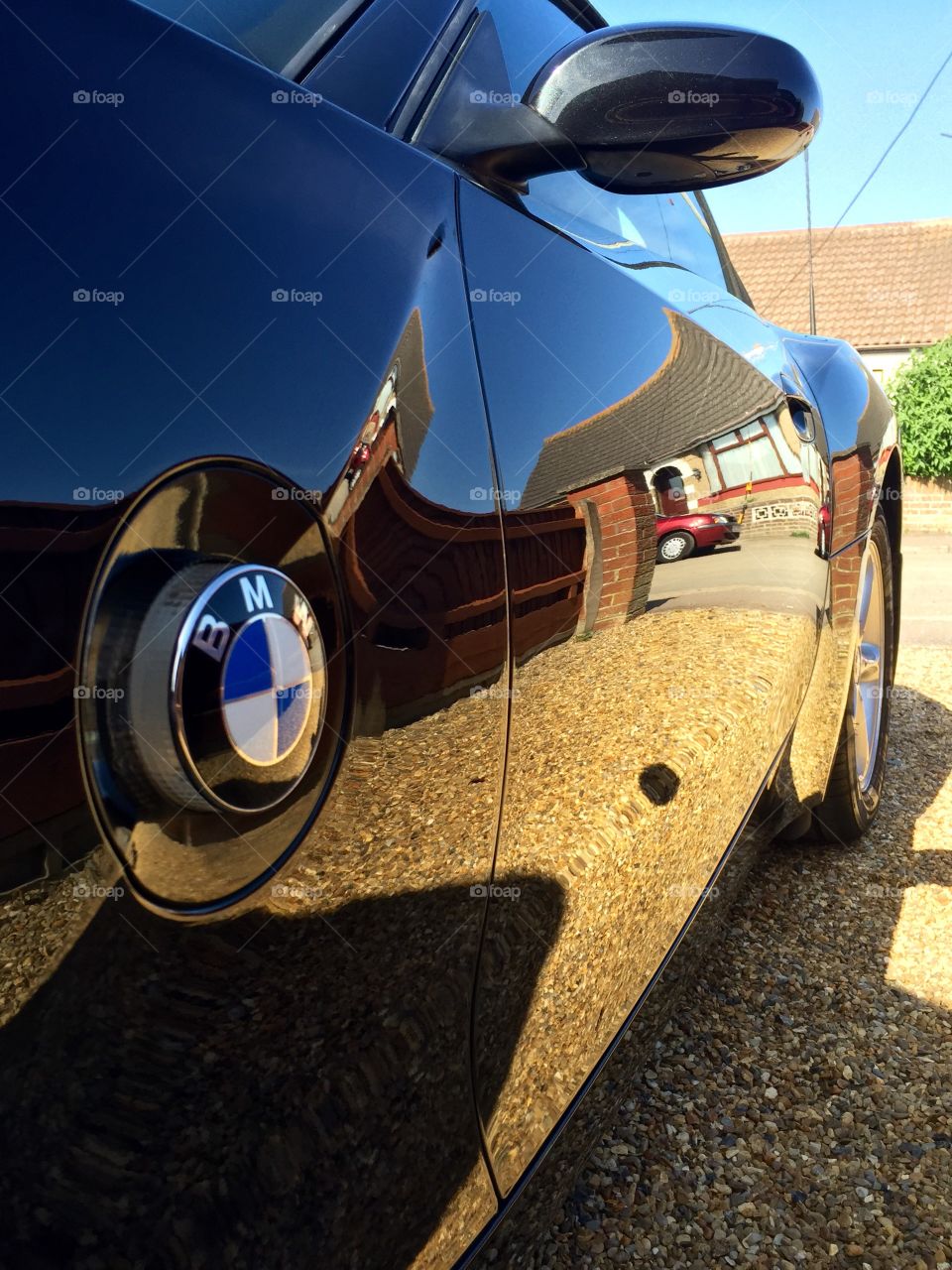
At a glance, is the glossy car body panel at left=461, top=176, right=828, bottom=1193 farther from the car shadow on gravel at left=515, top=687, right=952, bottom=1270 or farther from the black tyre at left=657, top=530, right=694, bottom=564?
the car shadow on gravel at left=515, top=687, right=952, bottom=1270

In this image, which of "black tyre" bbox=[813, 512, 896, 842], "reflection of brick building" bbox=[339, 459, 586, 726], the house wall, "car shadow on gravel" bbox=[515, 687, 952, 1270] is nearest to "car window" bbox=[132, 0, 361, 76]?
"reflection of brick building" bbox=[339, 459, 586, 726]

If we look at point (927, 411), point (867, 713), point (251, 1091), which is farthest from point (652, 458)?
point (927, 411)

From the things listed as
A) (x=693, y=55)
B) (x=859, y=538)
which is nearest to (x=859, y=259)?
(x=859, y=538)

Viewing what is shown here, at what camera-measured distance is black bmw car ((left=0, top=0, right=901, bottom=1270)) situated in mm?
625

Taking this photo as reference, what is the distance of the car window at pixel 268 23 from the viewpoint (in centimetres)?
130

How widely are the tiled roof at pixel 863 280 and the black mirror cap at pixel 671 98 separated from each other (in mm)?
21658

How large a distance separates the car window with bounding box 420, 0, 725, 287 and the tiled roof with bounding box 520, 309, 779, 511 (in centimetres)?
23

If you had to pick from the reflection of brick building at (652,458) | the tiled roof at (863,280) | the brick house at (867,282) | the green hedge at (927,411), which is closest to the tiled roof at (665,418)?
the reflection of brick building at (652,458)

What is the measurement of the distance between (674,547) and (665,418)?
204mm

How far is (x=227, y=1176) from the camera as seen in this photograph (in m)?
0.70

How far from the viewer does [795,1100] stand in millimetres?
2246

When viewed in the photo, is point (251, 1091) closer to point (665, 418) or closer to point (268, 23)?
point (665, 418)

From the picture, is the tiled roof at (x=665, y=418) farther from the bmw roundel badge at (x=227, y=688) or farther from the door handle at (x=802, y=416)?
the bmw roundel badge at (x=227, y=688)

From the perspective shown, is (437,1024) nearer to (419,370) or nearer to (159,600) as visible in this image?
(159,600)
